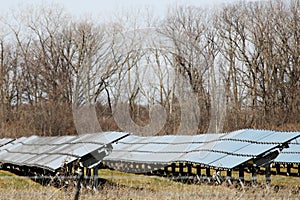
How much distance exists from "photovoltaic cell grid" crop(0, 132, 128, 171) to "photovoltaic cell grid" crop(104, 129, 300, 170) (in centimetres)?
Answer: 210

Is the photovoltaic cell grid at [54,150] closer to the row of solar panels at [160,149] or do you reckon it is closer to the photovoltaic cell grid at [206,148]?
the row of solar panels at [160,149]

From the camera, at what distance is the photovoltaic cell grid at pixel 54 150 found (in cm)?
1097

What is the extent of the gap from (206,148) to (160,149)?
Result: 242 cm

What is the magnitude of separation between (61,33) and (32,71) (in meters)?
2.84

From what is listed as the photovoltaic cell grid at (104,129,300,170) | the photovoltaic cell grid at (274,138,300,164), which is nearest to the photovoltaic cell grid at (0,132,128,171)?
the photovoltaic cell grid at (104,129,300,170)

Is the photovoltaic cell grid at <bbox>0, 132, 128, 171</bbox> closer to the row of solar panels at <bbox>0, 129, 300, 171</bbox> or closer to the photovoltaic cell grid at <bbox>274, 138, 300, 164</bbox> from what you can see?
the row of solar panels at <bbox>0, 129, 300, 171</bbox>

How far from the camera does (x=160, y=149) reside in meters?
15.1

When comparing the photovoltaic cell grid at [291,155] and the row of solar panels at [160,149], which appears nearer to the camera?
the row of solar panels at [160,149]

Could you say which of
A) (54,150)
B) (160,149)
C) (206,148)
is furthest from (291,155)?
(54,150)

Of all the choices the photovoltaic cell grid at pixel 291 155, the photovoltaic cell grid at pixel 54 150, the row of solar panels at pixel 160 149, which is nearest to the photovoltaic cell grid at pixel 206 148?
the row of solar panels at pixel 160 149

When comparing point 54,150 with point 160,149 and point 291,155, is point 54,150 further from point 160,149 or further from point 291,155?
point 291,155

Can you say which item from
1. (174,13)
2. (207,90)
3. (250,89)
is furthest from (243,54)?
(207,90)

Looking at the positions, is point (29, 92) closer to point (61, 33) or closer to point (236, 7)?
point (61, 33)

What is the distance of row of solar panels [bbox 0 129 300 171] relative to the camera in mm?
10898
